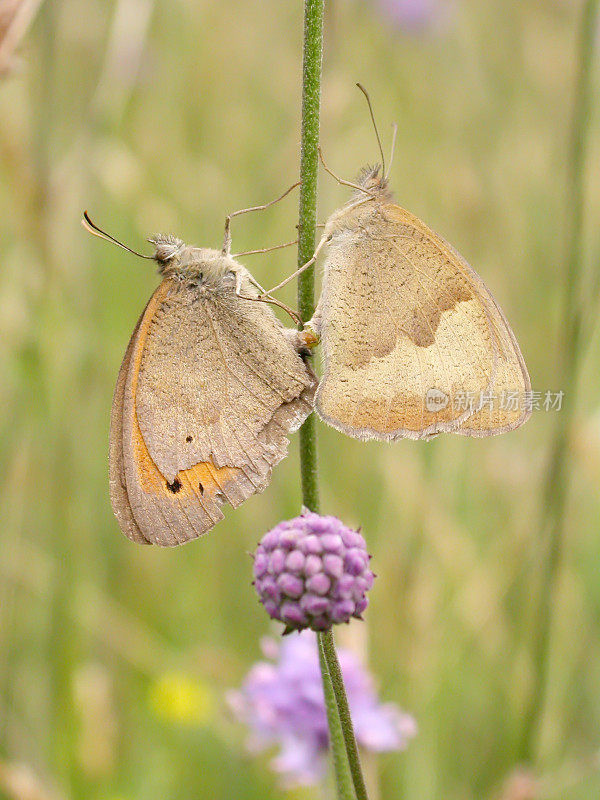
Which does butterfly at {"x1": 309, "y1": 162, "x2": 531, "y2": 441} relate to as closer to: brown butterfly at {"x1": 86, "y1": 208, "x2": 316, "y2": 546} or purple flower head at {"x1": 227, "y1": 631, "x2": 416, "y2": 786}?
brown butterfly at {"x1": 86, "y1": 208, "x2": 316, "y2": 546}

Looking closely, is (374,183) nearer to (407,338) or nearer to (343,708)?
(407,338)

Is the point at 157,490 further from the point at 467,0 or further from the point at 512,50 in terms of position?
the point at 467,0

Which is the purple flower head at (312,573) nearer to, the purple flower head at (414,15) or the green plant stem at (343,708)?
the green plant stem at (343,708)

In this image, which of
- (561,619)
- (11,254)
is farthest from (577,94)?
(11,254)

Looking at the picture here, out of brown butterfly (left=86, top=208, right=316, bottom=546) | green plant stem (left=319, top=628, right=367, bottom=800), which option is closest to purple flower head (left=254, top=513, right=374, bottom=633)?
green plant stem (left=319, top=628, right=367, bottom=800)

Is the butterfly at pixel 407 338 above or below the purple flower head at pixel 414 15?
below

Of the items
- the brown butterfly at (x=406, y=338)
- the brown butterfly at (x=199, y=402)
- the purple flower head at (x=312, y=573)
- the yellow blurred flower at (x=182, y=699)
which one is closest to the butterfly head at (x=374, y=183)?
the brown butterfly at (x=406, y=338)

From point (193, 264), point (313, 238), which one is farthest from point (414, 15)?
point (313, 238)
